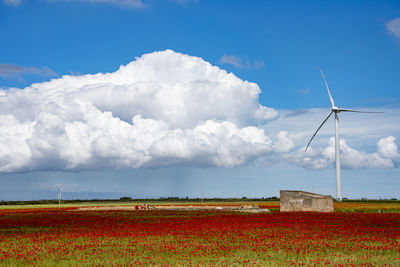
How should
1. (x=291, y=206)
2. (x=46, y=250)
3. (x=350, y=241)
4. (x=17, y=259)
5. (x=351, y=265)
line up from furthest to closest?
(x=291, y=206) → (x=350, y=241) → (x=46, y=250) → (x=17, y=259) → (x=351, y=265)

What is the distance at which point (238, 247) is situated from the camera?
23078 millimetres

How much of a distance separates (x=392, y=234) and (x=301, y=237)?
6771 mm

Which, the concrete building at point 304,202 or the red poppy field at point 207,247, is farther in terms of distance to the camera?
the concrete building at point 304,202

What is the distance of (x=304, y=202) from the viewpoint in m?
61.2

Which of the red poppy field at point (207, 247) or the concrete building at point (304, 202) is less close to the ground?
the concrete building at point (304, 202)

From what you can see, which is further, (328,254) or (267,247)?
(267,247)

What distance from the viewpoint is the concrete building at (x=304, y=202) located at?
6034 centimetres

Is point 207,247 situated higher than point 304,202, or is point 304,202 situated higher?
point 304,202

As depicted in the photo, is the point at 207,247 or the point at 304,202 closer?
the point at 207,247

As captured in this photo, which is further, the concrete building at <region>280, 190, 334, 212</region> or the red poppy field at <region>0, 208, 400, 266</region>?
the concrete building at <region>280, 190, 334, 212</region>

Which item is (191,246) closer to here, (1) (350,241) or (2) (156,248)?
(2) (156,248)

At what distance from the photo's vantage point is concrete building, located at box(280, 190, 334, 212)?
60344 mm

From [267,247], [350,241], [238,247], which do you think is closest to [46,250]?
[238,247]

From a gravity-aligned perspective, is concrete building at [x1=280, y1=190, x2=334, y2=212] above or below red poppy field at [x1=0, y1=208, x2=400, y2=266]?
above
